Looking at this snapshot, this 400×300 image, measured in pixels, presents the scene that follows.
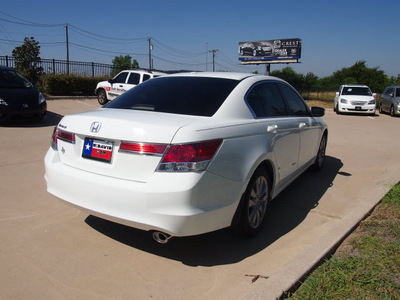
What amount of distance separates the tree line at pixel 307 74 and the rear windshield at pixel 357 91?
15.0 metres

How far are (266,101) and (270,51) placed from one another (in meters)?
40.1

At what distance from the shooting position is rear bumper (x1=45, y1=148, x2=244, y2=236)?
8.60 ft

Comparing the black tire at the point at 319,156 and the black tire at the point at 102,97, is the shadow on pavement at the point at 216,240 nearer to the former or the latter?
the black tire at the point at 319,156

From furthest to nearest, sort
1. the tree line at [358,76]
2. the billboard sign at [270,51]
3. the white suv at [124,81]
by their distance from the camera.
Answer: the tree line at [358,76]
the billboard sign at [270,51]
the white suv at [124,81]

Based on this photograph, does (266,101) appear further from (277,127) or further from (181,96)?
(181,96)

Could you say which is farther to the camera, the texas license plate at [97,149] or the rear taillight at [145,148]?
the texas license plate at [97,149]

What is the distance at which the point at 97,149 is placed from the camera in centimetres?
292

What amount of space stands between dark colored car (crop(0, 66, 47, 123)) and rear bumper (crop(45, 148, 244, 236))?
7379 mm

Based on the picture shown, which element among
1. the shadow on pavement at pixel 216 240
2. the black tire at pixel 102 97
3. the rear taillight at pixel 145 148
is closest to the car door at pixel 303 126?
the shadow on pavement at pixel 216 240

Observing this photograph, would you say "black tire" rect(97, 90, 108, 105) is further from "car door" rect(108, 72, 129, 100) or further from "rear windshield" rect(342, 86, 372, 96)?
"rear windshield" rect(342, 86, 372, 96)

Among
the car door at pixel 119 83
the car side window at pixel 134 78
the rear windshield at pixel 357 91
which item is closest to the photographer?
the car side window at pixel 134 78

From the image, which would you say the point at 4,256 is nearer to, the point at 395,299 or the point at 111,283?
the point at 111,283

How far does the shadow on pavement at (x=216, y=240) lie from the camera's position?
3152 millimetres

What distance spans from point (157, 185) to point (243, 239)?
Result: 131cm
